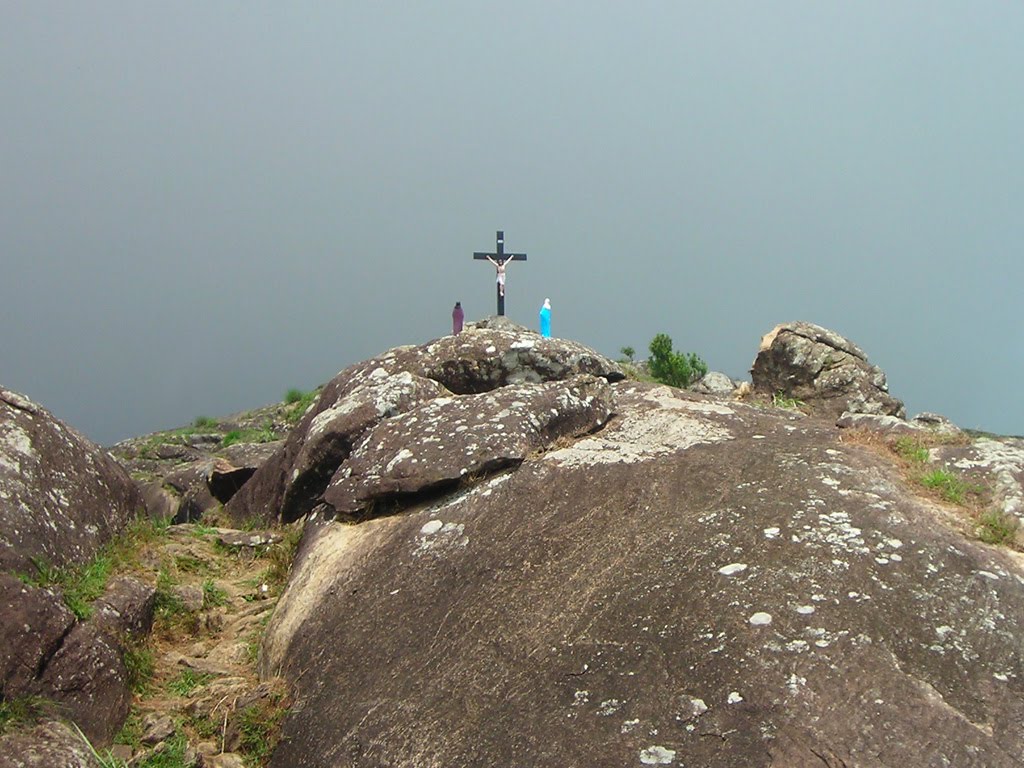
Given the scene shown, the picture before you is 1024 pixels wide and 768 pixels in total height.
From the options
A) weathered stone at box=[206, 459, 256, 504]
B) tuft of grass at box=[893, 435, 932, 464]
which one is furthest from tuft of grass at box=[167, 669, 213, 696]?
weathered stone at box=[206, 459, 256, 504]

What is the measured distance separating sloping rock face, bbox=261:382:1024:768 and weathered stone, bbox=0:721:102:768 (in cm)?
138

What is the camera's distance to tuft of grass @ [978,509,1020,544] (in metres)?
7.08

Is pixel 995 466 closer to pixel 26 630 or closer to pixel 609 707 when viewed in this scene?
pixel 609 707

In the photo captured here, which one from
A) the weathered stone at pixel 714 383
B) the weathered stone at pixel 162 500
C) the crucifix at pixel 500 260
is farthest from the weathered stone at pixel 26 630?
the crucifix at pixel 500 260

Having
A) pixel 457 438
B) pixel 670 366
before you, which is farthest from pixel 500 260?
pixel 457 438

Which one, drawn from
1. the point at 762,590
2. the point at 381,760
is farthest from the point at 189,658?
the point at 762,590

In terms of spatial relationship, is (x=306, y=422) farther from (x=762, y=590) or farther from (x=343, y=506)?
(x=762, y=590)

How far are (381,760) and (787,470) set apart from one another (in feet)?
14.6

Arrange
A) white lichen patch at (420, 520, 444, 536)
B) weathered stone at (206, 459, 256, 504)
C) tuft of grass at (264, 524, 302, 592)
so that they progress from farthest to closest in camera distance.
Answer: weathered stone at (206, 459, 256, 504)
tuft of grass at (264, 524, 302, 592)
white lichen patch at (420, 520, 444, 536)

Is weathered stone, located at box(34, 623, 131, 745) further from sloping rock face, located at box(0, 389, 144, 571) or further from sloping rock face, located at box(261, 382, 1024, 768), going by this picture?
sloping rock face, located at box(261, 382, 1024, 768)

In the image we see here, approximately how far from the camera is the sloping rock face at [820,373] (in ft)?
69.3

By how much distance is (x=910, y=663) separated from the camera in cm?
589

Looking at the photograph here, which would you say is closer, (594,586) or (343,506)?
(594,586)

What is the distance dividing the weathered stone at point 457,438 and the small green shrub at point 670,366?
2179 centimetres
